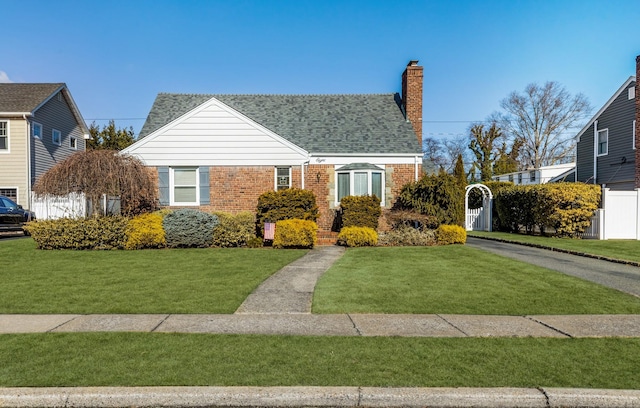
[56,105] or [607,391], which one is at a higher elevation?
[56,105]

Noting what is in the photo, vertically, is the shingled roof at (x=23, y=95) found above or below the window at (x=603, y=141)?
above

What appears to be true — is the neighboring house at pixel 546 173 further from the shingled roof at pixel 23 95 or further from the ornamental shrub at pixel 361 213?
the shingled roof at pixel 23 95

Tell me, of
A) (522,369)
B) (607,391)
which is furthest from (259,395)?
(607,391)

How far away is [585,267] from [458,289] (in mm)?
4594

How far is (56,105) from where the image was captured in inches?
1050

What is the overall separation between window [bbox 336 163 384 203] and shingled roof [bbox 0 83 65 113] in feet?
56.8

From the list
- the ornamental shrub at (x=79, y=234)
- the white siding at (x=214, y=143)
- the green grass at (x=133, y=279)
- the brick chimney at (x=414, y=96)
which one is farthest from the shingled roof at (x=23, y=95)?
the brick chimney at (x=414, y=96)

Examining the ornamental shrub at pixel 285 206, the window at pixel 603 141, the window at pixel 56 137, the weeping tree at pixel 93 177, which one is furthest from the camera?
the window at pixel 56 137

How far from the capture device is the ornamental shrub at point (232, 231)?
14.8m

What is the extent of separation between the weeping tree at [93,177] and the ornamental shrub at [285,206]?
4591mm

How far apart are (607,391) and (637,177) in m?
22.8

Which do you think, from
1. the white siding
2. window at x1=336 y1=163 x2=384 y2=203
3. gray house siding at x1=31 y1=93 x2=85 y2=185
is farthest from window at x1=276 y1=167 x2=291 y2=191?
gray house siding at x1=31 y1=93 x2=85 y2=185

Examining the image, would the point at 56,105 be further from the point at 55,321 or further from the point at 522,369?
the point at 522,369

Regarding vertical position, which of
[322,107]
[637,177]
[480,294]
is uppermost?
[322,107]
